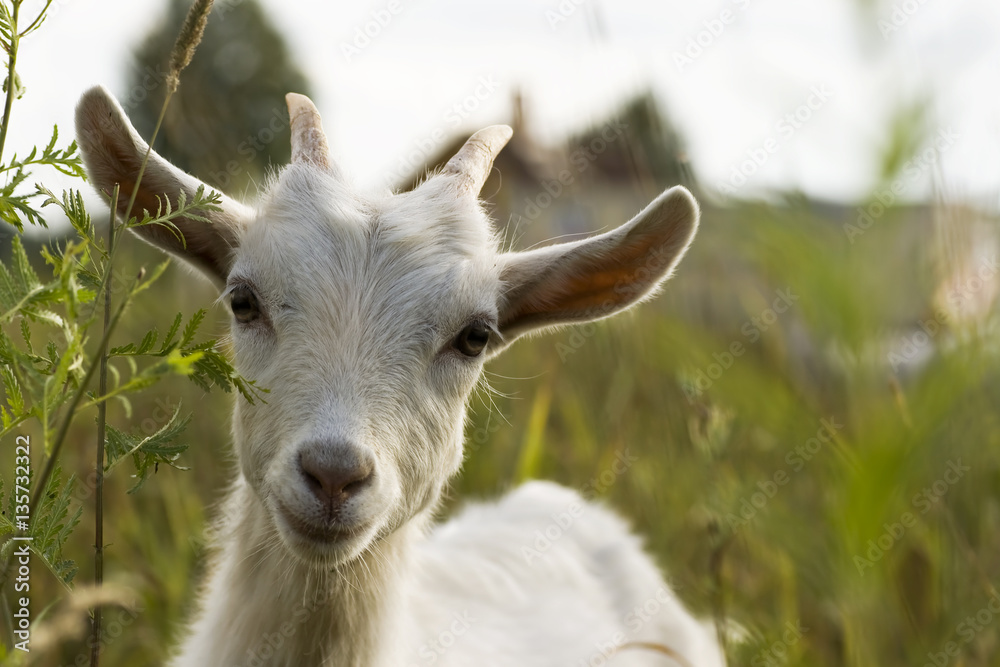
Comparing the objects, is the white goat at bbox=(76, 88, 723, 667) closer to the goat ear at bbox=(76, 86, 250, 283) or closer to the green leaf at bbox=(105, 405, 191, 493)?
the goat ear at bbox=(76, 86, 250, 283)

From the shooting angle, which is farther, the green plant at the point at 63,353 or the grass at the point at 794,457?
the grass at the point at 794,457

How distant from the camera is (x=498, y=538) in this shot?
429 cm

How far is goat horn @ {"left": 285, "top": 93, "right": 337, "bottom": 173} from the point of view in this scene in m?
2.83

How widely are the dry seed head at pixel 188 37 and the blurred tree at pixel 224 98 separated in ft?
4.59

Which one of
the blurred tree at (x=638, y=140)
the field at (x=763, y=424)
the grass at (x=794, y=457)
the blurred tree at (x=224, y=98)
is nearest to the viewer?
the field at (x=763, y=424)

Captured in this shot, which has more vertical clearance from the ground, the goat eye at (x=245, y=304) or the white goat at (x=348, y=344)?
the goat eye at (x=245, y=304)

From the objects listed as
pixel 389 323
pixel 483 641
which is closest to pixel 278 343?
pixel 389 323

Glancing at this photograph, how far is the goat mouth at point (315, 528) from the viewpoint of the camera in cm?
215

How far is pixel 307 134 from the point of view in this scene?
9.36ft

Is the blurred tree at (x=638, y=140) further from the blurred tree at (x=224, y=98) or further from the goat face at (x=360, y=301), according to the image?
the blurred tree at (x=224, y=98)

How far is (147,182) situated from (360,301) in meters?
0.71

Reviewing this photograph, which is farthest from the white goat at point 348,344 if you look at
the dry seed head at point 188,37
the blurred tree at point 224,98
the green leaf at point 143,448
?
the dry seed head at point 188,37

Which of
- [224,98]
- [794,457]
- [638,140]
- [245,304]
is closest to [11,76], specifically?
[245,304]

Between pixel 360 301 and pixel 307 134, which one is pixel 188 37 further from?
pixel 307 134
